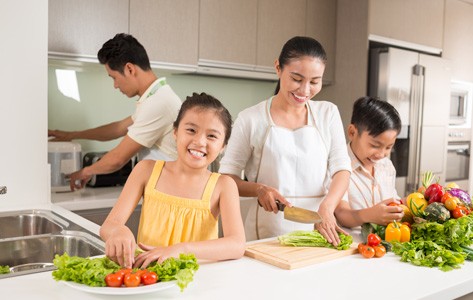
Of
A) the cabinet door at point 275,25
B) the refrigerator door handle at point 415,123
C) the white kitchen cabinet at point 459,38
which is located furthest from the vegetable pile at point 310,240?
the white kitchen cabinet at point 459,38

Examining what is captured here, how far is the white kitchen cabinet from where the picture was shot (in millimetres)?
4152

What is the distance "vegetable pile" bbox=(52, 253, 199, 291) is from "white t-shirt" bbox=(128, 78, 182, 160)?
1.29 metres

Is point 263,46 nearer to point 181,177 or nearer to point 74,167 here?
point 74,167

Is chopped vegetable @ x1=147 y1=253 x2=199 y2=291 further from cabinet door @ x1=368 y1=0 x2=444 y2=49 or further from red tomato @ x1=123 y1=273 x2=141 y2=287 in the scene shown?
cabinet door @ x1=368 y1=0 x2=444 y2=49

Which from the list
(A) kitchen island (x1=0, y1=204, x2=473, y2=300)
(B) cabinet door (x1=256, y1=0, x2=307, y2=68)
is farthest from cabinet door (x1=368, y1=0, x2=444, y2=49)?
(A) kitchen island (x1=0, y1=204, x2=473, y2=300)

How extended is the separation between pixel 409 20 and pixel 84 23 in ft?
8.18

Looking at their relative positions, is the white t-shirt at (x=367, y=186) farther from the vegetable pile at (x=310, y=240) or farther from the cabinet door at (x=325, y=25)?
the cabinet door at (x=325, y=25)

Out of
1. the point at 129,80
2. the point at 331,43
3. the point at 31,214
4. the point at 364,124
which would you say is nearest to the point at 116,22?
the point at 129,80

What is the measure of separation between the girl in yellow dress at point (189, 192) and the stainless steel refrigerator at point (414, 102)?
244 cm

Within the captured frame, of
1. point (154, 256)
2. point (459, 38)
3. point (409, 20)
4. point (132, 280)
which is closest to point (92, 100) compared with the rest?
point (154, 256)

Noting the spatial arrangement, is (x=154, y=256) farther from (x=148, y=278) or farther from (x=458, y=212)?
(x=458, y=212)

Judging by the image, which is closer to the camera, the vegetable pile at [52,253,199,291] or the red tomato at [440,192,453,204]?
the vegetable pile at [52,253,199,291]

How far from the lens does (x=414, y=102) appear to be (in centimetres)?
368

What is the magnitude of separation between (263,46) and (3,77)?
195 cm
